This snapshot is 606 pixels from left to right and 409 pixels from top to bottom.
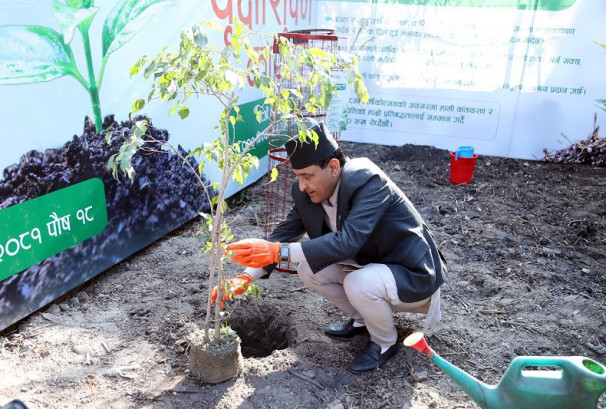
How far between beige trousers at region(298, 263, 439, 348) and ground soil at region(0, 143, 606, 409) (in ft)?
0.70

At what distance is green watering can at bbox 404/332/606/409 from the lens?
1.53m

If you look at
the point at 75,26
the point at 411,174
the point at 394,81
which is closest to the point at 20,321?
the point at 75,26

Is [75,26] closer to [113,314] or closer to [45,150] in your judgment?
[45,150]

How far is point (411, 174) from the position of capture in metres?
5.62

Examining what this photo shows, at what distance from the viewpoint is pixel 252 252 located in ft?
7.21

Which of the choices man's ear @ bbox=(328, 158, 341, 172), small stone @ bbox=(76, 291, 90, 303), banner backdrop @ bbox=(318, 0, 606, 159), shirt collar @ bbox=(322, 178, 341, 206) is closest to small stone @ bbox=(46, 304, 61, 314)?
small stone @ bbox=(76, 291, 90, 303)

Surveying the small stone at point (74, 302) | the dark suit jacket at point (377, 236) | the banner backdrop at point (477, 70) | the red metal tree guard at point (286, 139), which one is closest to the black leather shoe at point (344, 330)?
the dark suit jacket at point (377, 236)

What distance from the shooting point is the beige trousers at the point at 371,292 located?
2297 mm

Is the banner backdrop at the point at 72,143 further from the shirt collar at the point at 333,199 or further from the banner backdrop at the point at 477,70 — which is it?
the banner backdrop at the point at 477,70

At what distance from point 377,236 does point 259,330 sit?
0.94 meters

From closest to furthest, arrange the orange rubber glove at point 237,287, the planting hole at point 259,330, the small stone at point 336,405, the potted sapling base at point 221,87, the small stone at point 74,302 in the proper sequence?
the potted sapling base at point 221,87 → the small stone at point 336,405 → the orange rubber glove at point 237,287 → the planting hole at point 259,330 → the small stone at point 74,302

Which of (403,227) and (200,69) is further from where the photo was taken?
(403,227)

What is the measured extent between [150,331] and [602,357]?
2.35 metres

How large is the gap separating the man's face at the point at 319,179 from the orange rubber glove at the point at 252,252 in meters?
0.34
